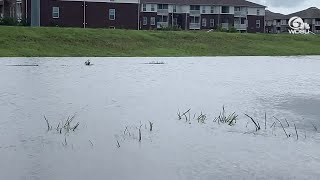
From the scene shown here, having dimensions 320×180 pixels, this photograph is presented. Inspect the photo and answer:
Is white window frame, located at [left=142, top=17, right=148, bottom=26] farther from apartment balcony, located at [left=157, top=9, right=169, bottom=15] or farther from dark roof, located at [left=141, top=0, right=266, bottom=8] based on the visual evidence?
dark roof, located at [left=141, top=0, right=266, bottom=8]

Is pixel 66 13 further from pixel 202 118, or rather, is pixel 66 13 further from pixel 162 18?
pixel 202 118

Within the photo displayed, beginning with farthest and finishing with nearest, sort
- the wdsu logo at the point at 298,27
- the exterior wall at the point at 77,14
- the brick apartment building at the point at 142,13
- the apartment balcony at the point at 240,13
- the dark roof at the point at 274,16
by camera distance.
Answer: the dark roof at the point at 274,16 → the apartment balcony at the point at 240,13 → the wdsu logo at the point at 298,27 → the brick apartment building at the point at 142,13 → the exterior wall at the point at 77,14

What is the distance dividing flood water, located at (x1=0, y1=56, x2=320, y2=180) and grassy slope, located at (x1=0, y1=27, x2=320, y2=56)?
1844 cm

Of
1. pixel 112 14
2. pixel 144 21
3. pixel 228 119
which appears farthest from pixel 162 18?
pixel 228 119

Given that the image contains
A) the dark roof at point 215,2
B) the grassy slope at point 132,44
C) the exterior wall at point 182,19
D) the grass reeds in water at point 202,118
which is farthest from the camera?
the exterior wall at point 182,19

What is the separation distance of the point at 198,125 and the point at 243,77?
29.9 ft

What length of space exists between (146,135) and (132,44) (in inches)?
1120

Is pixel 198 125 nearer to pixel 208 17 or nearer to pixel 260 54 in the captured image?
pixel 260 54

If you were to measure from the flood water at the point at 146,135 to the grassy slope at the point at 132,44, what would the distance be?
1844 centimetres

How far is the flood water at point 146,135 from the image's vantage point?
5113mm

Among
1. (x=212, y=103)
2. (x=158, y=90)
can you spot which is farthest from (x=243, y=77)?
(x=212, y=103)

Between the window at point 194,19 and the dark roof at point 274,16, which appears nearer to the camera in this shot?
the window at point 194,19

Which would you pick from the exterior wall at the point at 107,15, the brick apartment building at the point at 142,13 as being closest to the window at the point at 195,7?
the brick apartment building at the point at 142,13

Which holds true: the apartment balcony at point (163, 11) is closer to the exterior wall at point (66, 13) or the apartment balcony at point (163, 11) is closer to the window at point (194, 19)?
the window at point (194, 19)
